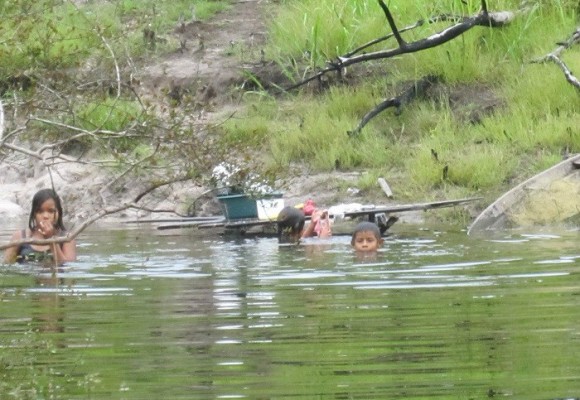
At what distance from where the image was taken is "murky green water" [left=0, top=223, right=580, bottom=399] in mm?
6484

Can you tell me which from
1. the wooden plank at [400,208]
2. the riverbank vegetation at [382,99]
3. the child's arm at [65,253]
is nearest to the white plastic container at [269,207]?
the riverbank vegetation at [382,99]

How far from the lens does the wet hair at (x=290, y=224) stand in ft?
50.4

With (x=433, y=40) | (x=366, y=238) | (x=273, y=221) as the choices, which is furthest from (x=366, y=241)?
(x=433, y=40)

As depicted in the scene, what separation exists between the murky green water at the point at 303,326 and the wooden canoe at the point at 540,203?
5.61 feet

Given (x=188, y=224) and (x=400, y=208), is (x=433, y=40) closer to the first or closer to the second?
(x=400, y=208)

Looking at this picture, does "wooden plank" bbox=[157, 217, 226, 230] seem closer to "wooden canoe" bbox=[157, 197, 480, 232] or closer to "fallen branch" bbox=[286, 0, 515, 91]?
"wooden canoe" bbox=[157, 197, 480, 232]

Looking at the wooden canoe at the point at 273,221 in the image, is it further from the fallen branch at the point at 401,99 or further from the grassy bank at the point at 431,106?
the fallen branch at the point at 401,99

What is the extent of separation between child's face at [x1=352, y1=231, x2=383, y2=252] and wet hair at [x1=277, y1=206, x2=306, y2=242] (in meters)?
1.13

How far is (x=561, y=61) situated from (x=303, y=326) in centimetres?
1097

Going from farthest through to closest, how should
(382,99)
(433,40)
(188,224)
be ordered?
(382,99) < (433,40) < (188,224)

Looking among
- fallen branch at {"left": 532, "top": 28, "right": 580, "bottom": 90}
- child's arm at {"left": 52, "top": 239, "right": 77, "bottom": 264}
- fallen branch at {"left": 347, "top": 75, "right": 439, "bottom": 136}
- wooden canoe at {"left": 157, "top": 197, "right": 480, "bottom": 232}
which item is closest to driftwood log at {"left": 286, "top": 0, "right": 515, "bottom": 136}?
fallen branch at {"left": 347, "top": 75, "right": 439, "bottom": 136}

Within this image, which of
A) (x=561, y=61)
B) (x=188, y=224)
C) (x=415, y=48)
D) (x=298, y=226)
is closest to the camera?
(x=298, y=226)

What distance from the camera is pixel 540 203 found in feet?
51.3

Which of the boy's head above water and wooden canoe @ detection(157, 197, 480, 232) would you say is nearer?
the boy's head above water
